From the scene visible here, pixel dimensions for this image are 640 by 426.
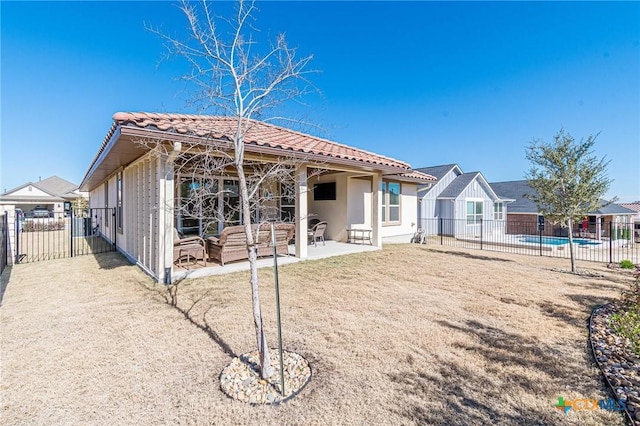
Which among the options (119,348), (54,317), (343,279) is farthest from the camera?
(343,279)

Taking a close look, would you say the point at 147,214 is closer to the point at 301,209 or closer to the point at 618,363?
the point at 301,209

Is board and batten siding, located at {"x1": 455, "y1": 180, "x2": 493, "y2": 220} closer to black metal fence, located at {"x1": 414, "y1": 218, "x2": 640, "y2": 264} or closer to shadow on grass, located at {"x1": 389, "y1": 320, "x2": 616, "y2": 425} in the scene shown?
black metal fence, located at {"x1": 414, "y1": 218, "x2": 640, "y2": 264}

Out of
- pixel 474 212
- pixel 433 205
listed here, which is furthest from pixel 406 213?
pixel 474 212

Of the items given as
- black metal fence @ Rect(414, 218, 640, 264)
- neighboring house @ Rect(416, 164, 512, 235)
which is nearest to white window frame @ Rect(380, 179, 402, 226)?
black metal fence @ Rect(414, 218, 640, 264)

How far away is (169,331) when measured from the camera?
403cm

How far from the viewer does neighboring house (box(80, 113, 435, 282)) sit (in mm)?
5590

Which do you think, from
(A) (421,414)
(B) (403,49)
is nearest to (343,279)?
(A) (421,414)

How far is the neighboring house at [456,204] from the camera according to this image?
2106 cm

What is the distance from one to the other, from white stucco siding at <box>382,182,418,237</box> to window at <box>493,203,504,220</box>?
42.1ft

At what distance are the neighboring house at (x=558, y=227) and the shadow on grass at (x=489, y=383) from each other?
22.9 meters

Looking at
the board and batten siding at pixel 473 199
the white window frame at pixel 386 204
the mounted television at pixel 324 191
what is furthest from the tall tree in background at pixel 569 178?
the board and batten siding at pixel 473 199

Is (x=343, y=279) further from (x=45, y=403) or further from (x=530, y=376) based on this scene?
(x=45, y=403)

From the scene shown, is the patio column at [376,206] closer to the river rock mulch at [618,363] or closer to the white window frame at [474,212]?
the river rock mulch at [618,363]

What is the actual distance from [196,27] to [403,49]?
1308cm
